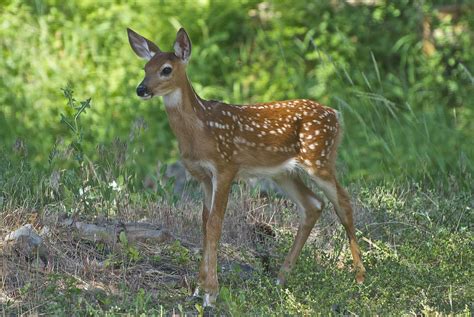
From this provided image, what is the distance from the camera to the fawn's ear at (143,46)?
26.2ft

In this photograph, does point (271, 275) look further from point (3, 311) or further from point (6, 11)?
point (6, 11)

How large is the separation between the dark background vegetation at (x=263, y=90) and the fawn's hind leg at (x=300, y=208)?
17.1 inches

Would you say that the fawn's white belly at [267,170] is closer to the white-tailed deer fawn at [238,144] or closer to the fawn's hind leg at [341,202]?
the white-tailed deer fawn at [238,144]

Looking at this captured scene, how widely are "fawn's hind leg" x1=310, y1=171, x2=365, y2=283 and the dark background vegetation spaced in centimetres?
41

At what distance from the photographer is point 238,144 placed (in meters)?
7.91

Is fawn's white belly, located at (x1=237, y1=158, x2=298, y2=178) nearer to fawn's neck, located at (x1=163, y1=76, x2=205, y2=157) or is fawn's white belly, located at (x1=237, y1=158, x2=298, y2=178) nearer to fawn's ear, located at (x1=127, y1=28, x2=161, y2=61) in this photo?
fawn's neck, located at (x1=163, y1=76, x2=205, y2=157)

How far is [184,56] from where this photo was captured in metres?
7.84

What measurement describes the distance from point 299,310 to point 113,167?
2.60 metres

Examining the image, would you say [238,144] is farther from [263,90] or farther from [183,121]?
[263,90]

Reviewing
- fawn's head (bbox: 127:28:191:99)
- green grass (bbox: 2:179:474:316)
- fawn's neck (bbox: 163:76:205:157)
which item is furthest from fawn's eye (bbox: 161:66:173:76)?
green grass (bbox: 2:179:474:316)

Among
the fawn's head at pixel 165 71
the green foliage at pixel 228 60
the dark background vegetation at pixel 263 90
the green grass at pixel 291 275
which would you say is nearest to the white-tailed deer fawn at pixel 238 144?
the fawn's head at pixel 165 71

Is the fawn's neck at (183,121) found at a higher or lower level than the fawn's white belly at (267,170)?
Answer: higher

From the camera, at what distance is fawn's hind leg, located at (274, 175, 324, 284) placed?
807 cm

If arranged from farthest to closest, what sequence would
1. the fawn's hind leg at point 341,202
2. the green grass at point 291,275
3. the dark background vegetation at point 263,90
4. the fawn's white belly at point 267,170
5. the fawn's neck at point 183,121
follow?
the dark background vegetation at point 263,90, the fawn's hind leg at point 341,202, the fawn's white belly at point 267,170, the fawn's neck at point 183,121, the green grass at point 291,275
